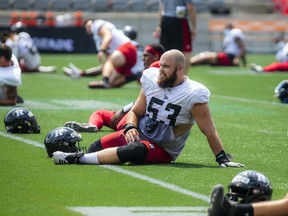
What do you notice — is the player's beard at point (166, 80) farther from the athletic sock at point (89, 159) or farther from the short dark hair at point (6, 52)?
the short dark hair at point (6, 52)

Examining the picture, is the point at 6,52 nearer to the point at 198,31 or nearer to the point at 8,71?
the point at 8,71

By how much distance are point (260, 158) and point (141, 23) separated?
28.2 m

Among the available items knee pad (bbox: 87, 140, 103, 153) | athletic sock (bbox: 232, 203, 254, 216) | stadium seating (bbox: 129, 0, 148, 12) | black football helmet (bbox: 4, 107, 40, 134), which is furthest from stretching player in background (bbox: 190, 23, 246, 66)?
athletic sock (bbox: 232, 203, 254, 216)

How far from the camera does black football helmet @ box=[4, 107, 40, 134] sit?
1252 centimetres

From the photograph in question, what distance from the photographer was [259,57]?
37219mm

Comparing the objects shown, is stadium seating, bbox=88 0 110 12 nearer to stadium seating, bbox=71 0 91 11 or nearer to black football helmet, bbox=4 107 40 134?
stadium seating, bbox=71 0 91 11

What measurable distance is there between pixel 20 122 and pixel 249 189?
5.36 meters

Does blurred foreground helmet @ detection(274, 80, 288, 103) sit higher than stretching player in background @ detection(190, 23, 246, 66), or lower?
higher

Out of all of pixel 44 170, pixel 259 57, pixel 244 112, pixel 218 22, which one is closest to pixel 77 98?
pixel 244 112

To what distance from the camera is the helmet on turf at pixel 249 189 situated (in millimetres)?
7754

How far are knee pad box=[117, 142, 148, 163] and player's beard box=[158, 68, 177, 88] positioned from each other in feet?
2.07

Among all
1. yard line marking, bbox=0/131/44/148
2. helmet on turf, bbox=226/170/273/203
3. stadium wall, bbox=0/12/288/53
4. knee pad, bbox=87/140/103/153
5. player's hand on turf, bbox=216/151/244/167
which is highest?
helmet on turf, bbox=226/170/273/203

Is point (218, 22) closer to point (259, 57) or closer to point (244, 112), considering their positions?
point (259, 57)

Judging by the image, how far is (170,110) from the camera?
33.7 feet
